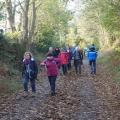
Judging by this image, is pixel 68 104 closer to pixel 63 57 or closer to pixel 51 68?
pixel 51 68

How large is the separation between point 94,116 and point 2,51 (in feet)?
46.0

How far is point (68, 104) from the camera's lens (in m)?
15.9

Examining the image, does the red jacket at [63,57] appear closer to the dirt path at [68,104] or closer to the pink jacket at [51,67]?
the dirt path at [68,104]

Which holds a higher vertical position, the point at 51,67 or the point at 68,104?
the point at 51,67

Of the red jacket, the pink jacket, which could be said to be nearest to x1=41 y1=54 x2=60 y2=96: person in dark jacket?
the pink jacket

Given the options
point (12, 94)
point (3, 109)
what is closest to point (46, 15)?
point (12, 94)

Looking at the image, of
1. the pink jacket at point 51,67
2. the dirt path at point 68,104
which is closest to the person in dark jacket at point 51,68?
the pink jacket at point 51,67

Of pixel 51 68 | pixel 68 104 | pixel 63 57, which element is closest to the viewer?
pixel 68 104

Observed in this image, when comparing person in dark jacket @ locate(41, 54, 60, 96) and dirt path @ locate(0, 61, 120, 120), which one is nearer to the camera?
dirt path @ locate(0, 61, 120, 120)

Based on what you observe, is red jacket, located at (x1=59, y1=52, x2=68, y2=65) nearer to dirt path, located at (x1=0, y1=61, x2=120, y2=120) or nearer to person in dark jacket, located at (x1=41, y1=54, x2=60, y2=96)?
dirt path, located at (x1=0, y1=61, x2=120, y2=120)

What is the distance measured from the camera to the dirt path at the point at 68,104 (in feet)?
44.4

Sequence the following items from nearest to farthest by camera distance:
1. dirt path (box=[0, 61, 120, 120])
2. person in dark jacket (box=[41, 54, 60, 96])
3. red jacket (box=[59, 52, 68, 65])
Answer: dirt path (box=[0, 61, 120, 120]) < person in dark jacket (box=[41, 54, 60, 96]) < red jacket (box=[59, 52, 68, 65])

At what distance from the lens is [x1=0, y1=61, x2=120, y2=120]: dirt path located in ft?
44.4

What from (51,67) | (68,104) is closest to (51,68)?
(51,67)
